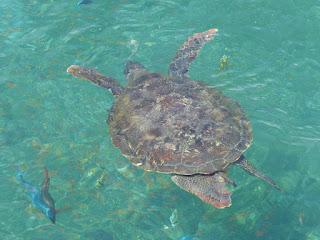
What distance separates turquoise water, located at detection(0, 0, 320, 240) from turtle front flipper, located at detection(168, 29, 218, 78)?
0.84ft

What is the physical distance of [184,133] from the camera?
4.59 metres

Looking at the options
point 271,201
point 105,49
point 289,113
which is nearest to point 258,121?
point 289,113

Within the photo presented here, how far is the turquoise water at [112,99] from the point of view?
489cm

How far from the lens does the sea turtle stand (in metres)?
4.42

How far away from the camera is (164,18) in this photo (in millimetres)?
8047

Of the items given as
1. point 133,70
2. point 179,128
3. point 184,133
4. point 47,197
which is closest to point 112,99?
point 133,70

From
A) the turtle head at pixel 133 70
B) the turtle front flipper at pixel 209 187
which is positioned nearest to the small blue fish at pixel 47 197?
the turtle front flipper at pixel 209 187

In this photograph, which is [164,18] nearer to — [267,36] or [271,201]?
[267,36]

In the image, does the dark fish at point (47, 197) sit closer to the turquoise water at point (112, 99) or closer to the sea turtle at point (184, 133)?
the turquoise water at point (112, 99)

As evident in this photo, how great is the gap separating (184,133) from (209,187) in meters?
0.91

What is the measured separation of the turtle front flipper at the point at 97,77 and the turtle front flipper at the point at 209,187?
2.57m

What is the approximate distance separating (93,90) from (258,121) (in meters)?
3.66

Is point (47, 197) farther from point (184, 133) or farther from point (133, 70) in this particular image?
point (133, 70)

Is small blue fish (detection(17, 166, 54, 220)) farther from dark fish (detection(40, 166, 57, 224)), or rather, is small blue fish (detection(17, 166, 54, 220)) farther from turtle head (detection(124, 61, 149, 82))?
turtle head (detection(124, 61, 149, 82))
